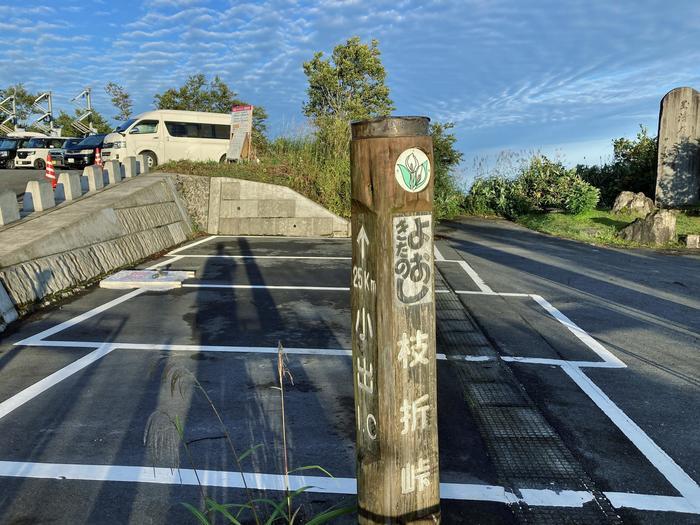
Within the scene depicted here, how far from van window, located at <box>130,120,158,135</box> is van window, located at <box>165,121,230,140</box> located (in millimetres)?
433

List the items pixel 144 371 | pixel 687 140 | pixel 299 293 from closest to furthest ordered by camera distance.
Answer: pixel 144 371
pixel 299 293
pixel 687 140

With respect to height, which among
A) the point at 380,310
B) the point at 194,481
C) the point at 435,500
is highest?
the point at 380,310

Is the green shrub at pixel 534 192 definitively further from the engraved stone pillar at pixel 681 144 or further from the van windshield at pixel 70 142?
the van windshield at pixel 70 142

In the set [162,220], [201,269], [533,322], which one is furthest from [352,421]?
[162,220]

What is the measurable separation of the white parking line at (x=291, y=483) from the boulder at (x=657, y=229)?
1225cm

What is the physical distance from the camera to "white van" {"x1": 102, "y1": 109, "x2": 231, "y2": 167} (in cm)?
1998

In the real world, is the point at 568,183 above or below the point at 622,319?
above

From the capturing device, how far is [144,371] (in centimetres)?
510

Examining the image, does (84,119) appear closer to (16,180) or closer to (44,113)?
(44,113)

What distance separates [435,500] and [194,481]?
5.45ft

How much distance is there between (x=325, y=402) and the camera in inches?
174

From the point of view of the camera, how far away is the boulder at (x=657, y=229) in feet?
44.5

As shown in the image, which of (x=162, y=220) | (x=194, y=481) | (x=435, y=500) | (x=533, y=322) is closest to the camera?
(x=435, y=500)

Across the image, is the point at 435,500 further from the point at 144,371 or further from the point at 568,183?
the point at 568,183
